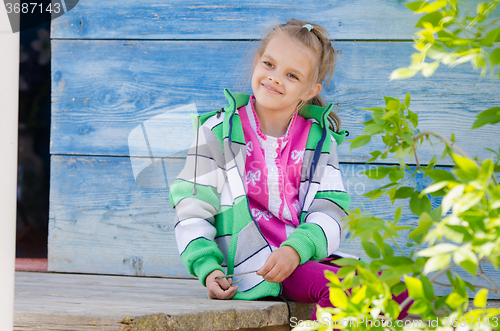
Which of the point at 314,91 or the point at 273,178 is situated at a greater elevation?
the point at 314,91

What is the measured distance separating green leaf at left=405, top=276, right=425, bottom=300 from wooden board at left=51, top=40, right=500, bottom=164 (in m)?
1.08

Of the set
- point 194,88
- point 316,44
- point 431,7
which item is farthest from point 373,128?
point 194,88

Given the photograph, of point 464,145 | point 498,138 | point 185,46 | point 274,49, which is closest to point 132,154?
point 185,46

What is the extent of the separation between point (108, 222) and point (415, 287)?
134 cm

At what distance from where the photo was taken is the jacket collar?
49.7 inches

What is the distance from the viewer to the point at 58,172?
1.63m

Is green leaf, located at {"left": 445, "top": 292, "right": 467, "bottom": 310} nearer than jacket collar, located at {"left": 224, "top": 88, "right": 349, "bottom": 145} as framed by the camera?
Yes

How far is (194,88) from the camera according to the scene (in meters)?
1.58

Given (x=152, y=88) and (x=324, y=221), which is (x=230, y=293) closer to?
(x=324, y=221)

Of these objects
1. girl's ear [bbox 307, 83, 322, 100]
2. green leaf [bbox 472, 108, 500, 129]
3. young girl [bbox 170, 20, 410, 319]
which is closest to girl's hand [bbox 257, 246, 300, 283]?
young girl [bbox 170, 20, 410, 319]

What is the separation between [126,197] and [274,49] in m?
0.74

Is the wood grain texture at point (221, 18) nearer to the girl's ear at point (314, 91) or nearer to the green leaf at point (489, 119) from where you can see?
the girl's ear at point (314, 91)

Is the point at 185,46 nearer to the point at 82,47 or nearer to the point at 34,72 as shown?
the point at 82,47

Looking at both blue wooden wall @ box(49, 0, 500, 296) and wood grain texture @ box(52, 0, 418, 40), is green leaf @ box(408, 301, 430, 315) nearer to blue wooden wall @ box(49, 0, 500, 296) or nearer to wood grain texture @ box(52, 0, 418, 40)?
blue wooden wall @ box(49, 0, 500, 296)
